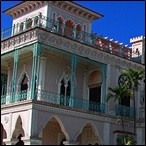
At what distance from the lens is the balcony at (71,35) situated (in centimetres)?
2188

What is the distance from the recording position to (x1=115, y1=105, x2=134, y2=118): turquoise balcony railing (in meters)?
23.9

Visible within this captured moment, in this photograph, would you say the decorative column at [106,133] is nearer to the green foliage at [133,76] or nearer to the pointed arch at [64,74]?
the green foliage at [133,76]

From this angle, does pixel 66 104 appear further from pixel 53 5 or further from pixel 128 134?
pixel 53 5

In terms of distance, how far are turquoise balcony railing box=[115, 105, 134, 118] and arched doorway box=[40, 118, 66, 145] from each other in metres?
3.65

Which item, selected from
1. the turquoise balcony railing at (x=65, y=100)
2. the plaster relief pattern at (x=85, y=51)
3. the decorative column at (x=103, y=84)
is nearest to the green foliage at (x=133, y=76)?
the decorative column at (x=103, y=84)

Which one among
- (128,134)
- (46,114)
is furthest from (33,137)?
(128,134)

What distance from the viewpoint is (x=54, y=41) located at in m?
21.2

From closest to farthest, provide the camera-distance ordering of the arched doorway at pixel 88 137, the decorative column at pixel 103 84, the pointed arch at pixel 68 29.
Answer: the pointed arch at pixel 68 29
the decorative column at pixel 103 84
the arched doorway at pixel 88 137

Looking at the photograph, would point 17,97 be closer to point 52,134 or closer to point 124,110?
point 52,134

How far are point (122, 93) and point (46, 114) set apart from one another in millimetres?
5062

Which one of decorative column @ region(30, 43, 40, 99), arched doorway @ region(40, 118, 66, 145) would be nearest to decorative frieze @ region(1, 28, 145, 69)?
decorative column @ region(30, 43, 40, 99)

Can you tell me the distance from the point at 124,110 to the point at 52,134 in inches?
184

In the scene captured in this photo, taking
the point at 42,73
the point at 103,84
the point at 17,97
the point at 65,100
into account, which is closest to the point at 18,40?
the point at 42,73

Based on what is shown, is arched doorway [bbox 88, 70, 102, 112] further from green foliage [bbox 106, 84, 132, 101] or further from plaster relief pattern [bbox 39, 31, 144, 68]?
green foliage [bbox 106, 84, 132, 101]
